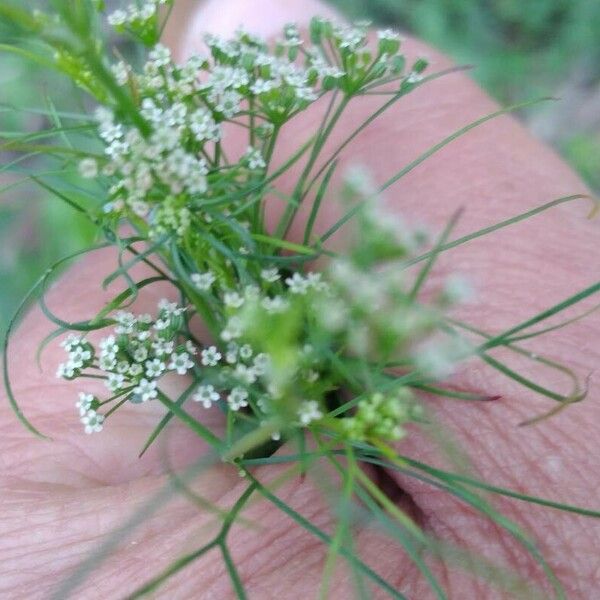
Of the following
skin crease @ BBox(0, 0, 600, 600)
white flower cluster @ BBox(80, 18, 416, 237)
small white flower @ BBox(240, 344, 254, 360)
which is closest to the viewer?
white flower cluster @ BBox(80, 18, 416, 237)

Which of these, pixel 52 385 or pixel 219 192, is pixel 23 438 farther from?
A: pixel 219 192

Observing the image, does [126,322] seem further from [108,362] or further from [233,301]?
[233,301]

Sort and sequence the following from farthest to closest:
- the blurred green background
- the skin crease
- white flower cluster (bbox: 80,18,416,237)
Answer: the blurred green background
the skin crease
white flower cluster (bbox: 80,18,416,237)

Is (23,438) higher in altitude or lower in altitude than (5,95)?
lower

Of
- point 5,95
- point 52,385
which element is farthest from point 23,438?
point 5,95

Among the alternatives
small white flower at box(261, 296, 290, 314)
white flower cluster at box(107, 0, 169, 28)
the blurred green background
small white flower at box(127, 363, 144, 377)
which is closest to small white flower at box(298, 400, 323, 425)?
small white flower at box(261, 296, 290, 314)

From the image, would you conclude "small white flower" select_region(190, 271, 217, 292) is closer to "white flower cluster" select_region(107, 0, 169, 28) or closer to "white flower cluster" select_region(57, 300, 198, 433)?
"white flower cluster" select_region(57, 300, 198, 433)

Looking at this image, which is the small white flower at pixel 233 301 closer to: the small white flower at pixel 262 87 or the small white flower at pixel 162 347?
the small white flower at pixel 162 347
